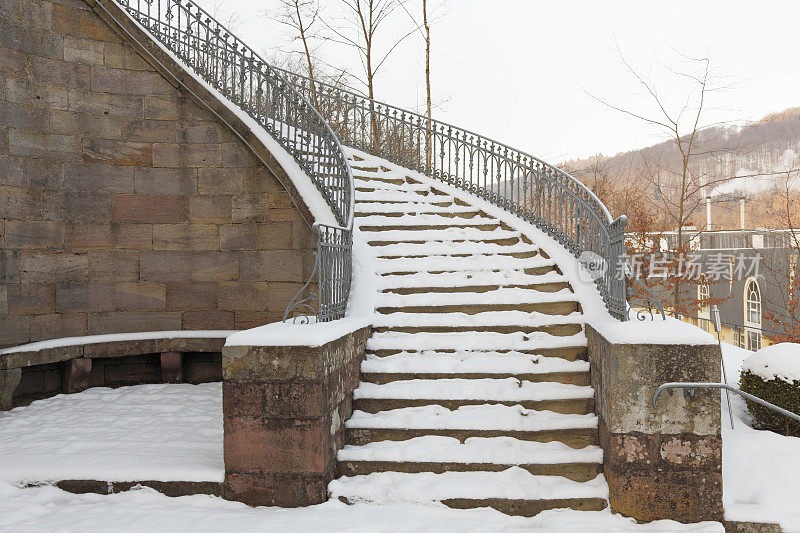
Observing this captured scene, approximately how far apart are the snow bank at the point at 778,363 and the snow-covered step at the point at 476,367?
2.16 meters

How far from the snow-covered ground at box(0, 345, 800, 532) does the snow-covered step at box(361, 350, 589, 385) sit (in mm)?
1382

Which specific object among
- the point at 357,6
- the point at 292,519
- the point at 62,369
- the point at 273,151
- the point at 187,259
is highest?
the point at 357,6

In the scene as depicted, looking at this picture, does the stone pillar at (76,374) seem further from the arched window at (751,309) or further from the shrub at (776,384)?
the arched window at (751,309)

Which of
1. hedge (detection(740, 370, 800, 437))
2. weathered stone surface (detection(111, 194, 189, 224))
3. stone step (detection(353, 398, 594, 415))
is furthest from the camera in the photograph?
weathered stone surface (detection(111, 194, 189, 224))

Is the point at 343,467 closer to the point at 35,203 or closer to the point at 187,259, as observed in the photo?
the point at 187,259

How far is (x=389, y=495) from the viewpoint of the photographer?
13.0ft

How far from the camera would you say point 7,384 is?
6441mm

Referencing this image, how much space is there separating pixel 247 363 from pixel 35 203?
4872 mm

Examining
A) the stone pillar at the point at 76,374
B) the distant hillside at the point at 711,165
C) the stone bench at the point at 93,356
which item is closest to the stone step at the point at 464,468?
the stone bench at the point at 93,356

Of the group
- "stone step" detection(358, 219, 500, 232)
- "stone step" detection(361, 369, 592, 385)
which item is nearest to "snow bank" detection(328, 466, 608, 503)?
"stone step" detection(361, 369, 592, 385)

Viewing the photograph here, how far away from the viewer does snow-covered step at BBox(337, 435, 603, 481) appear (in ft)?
13.6

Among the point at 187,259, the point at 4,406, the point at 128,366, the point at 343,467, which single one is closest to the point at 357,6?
the point at 187,259

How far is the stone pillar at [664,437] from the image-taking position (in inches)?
145

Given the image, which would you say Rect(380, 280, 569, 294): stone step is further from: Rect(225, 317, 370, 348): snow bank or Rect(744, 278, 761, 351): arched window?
Rect(744, 278, 761, 351): arched window
